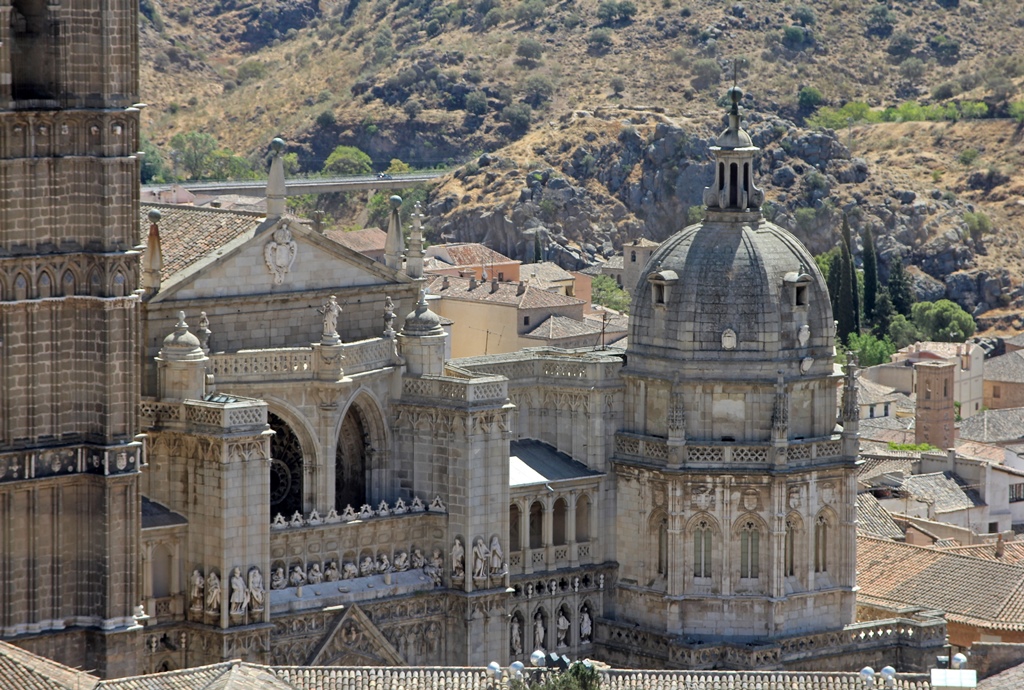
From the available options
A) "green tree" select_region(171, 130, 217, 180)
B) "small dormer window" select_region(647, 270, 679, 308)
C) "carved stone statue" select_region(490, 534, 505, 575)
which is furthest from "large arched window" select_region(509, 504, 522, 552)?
"green tree" select_region(171, 130, 217, 180)

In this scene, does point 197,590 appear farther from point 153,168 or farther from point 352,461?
point 153,168

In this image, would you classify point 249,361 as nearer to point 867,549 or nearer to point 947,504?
point 867,549

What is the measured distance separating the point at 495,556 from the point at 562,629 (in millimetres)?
4751

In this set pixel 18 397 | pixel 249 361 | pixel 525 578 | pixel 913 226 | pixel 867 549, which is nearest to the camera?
pixel 18 397

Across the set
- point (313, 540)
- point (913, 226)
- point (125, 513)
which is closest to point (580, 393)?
point (313, 540)

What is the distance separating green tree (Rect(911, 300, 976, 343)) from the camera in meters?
156

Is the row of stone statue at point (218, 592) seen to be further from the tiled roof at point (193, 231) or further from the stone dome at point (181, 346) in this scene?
the tiled roof at point (193, 231)

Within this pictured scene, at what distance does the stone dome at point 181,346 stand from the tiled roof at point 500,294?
47.8 meters

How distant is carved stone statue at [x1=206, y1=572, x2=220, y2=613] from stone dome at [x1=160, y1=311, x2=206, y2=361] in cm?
528

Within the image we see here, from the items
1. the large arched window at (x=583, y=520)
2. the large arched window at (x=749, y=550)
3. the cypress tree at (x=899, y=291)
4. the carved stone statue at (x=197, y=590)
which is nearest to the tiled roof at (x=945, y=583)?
the large arched window at (x=749, y=550)

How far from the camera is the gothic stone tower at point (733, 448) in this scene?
7925 centimetres

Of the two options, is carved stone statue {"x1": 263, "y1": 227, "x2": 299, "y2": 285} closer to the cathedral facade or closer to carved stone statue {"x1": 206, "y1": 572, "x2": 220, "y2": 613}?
the cathedral facade

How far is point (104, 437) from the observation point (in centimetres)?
6756

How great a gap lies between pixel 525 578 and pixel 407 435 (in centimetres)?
560
